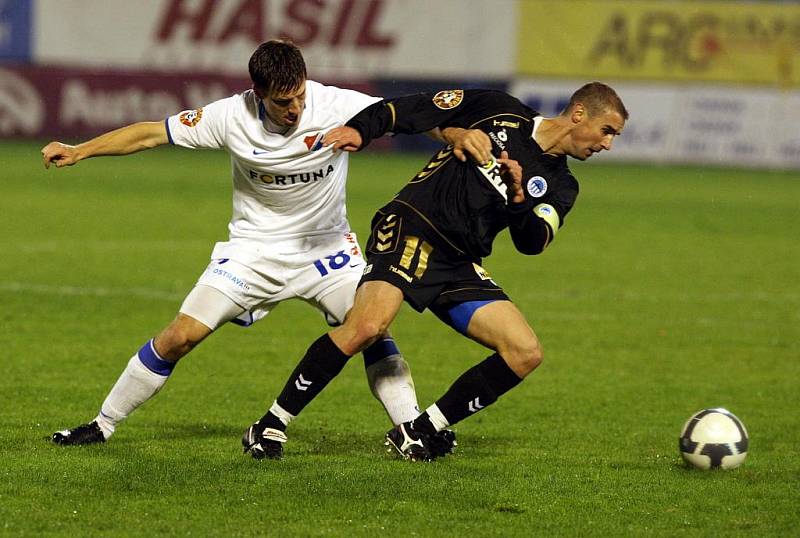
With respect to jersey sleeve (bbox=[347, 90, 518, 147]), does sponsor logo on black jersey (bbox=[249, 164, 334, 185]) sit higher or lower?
lower

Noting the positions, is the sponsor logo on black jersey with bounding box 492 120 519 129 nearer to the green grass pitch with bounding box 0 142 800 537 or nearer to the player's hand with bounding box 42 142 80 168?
the green grass pitch with bounding box 0 142 800 537

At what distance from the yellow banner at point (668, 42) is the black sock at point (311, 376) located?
26410 millimetres

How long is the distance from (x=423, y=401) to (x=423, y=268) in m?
1.98

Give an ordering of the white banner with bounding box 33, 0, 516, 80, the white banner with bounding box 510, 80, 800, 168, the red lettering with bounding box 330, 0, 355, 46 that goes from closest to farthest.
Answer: the white banner with bounding box 510, 80, 800, 168 → the white banner with bounding box 33, 0, 516, 80 → the red lettering with bounding box 330, 0, 355, 46

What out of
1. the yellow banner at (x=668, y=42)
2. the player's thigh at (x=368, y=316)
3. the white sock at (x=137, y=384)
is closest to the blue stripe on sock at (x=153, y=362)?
the white sock at (x=137, y=384)

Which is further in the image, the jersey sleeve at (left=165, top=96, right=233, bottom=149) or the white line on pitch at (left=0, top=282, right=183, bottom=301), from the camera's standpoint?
the white line on pitch at (left=0, top=282, right=183, bottom=301)

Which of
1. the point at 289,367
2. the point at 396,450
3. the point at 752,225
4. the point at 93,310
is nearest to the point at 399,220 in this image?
the point at 396,450

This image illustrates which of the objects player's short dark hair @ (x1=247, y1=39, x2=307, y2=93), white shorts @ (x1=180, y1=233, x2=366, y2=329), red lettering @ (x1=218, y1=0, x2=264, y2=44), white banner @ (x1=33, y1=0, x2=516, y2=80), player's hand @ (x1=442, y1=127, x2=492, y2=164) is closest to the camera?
player's short dark hair @ (x1=247, y1=39, x2=307, y2=93)

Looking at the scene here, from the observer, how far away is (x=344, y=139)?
617 centimetres

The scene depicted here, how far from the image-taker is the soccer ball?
21.5 feet

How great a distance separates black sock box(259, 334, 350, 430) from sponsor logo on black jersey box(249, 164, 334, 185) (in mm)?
794

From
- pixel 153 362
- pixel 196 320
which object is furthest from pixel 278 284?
pixel 153 362

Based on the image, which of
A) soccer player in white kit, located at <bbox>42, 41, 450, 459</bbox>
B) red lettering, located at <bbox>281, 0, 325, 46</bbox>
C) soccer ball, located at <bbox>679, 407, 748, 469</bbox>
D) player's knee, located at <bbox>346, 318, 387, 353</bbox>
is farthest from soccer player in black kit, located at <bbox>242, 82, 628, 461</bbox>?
red lettering, located at <bbox>281, 0, 325, 46</bbox>

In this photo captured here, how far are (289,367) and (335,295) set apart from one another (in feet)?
8.64
